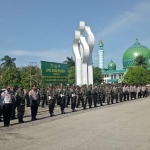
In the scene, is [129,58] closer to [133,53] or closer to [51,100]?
[133,53]

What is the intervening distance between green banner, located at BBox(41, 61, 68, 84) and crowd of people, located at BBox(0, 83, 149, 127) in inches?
97.9

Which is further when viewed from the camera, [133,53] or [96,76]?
[133,53]

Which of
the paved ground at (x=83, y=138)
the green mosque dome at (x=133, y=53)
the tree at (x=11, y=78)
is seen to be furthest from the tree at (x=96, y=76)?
the paved ground at (x=83, y=138)

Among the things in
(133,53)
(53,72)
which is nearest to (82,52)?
(53,72)

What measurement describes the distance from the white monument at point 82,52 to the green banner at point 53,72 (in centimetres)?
960

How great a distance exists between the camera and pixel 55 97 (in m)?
15.4

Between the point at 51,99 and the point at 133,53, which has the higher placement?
the point at 133,53

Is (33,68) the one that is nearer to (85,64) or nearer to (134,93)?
(85,64)

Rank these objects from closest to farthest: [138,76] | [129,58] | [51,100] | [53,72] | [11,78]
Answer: [51,100] → [53,72] → [11,78] → [138,76] → [129,58]

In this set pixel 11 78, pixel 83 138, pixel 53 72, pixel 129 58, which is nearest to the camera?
pixel 83 138

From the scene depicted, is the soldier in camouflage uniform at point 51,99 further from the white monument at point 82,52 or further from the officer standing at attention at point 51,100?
the white monument at point 82,52

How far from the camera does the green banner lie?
26159 millimetres

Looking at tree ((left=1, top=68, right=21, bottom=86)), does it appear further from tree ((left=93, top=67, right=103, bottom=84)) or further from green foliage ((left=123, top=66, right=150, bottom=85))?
tree ((left=93, top=67, right=103, bottom=84))

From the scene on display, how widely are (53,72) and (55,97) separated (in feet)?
39.5
